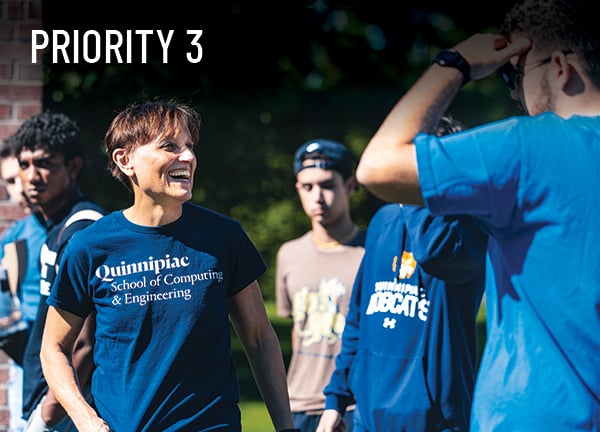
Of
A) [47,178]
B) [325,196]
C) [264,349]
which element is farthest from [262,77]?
[264,349]

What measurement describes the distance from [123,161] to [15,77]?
7.71 ft

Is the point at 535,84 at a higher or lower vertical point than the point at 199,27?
lower

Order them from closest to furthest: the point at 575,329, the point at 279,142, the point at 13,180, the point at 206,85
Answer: the point at 575,329
the point at 13,180
the point at 206,85
the point at 279,142

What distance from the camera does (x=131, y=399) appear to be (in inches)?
118

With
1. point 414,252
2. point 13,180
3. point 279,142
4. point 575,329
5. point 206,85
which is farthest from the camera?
point 279,142

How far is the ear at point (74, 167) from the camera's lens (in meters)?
4.58

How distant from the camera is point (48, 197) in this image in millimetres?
4512

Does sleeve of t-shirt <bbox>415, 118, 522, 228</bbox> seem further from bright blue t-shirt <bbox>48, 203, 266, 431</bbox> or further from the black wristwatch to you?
bright blue t-shirt <bbox>48, 203, 266, 431</bbox>

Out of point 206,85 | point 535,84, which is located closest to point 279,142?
point 206,85

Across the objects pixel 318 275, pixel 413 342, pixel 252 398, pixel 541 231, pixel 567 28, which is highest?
pixel 567 28

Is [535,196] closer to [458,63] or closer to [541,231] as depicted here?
[541,231]

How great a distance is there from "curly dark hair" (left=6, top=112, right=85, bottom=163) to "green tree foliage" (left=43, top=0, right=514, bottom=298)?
3.37 m

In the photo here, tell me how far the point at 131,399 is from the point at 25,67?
2.86 metres

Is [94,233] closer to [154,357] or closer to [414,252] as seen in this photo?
[154,357]
